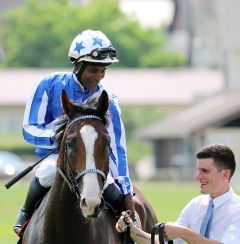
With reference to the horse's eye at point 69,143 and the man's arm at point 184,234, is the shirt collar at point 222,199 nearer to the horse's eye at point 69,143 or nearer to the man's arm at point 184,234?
the man's arm at point 184,234

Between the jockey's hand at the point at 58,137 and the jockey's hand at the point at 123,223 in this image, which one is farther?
the jockey's hand at the point at 123,223

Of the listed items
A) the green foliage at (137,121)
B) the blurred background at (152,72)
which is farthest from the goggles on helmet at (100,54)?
the green foliage at (137,121)

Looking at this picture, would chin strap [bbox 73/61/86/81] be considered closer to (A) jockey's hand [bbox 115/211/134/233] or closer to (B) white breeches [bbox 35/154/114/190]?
(B) white breeches [bbox 35/154/114/190]

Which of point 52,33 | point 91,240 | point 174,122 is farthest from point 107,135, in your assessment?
point 52,33

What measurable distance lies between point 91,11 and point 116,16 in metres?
1.82

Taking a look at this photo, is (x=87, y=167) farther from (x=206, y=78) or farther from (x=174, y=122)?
(x=206, y=78)

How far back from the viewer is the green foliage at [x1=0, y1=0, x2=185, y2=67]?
3002 inches

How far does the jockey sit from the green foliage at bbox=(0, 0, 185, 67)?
66.9 m

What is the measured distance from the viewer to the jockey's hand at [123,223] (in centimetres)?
707

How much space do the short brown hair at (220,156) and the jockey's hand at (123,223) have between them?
644 mm

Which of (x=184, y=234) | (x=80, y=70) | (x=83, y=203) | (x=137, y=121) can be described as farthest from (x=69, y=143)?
(x=137, y=121)

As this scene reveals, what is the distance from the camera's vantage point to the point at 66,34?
75.8 metres

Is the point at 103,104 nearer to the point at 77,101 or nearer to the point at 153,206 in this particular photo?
the point at 77,101

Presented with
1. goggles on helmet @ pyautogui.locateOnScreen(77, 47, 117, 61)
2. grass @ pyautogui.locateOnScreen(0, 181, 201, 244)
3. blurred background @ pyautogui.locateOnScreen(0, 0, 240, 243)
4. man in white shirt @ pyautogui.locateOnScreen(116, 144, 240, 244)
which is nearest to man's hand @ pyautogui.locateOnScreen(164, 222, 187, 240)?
man in white shirt @ pyautogui.locateOnScreen(116, 144, 240, 244)
